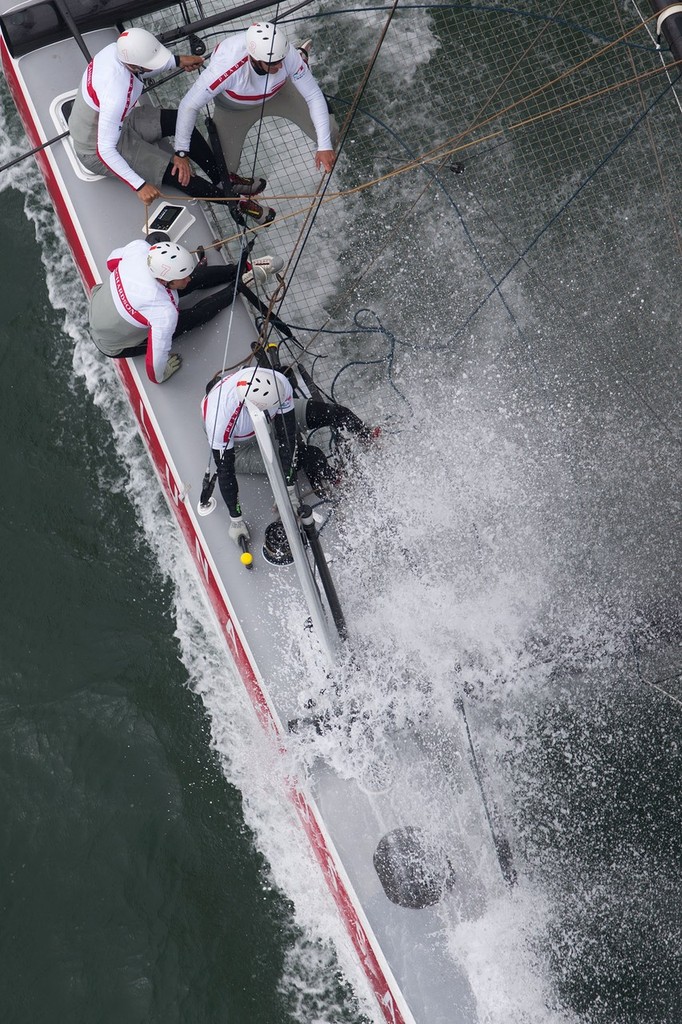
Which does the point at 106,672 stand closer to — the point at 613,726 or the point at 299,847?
the point at 299,847

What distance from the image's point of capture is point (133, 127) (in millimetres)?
5340

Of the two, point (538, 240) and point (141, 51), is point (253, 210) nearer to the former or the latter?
point (141, 51)

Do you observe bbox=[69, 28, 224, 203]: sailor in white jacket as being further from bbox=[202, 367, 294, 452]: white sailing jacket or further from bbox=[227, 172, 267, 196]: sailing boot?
bbox=[202, 367, 294, 452]: white sailing jacket

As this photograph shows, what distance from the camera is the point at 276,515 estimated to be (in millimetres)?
5145

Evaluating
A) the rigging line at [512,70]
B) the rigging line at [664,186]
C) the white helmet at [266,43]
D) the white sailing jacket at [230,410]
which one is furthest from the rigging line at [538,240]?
the white helmet at [266,43]

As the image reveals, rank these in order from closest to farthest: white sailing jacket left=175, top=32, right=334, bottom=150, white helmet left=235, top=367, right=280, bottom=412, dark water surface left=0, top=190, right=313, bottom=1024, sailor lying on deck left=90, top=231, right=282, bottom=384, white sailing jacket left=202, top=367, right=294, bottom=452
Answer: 1. white helmet left=235, top=367, right=280, bottom=412
2. white sailing jacket left=202, top=367, right=294, bottom=452
3. sailor lying on deck left=90, top=231, right=282, bottom=384
4. white sailing jacket left=175, top=32, right=334, bottom=150
5. dark water surface left=0, top=190, right=313, bottom=1024

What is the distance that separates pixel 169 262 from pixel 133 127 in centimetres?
112

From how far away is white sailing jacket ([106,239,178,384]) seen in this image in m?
4.81

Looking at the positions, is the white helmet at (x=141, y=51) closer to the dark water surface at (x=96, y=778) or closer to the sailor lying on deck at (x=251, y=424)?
the sailor lying on deck at (x=251, y=424)

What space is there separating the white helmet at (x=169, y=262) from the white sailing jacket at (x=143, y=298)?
0.26 feet

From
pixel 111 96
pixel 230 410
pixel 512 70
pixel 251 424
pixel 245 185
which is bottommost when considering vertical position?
pixel 251 424

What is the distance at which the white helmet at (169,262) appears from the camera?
4.70 metres

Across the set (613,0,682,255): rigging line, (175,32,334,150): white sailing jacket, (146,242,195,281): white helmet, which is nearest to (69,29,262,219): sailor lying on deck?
(175,32,334,150): white sailing jacket

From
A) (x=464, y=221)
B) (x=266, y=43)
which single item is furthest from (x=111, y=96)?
(x=464, y=221)
